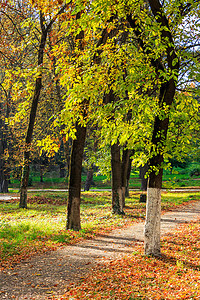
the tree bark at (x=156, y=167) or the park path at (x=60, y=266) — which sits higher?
the tree bark at (x=156, y=167)

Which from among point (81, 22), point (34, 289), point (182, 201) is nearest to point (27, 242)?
point (34, 289)

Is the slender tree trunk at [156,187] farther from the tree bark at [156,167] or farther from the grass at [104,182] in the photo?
the grass at [104,182]

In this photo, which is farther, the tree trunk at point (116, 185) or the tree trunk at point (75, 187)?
the tree trunk at point (116, 185)

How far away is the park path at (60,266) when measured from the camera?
5852mm

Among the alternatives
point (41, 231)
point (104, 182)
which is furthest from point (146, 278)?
point (104, 182)

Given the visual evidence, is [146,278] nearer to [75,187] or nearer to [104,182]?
[75,187]

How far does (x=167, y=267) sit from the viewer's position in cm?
707

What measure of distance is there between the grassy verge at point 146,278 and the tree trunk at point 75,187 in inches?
116

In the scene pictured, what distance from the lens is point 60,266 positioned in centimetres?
732

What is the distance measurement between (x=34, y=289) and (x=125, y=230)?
6444 millimetres

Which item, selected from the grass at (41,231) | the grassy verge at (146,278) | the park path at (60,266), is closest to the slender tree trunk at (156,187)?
the grassy verge at (146,278)

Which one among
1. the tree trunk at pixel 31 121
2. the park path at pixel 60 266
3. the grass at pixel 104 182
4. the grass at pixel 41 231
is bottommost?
the park path at pixel 60 266

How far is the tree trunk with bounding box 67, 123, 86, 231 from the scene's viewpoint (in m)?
10.9

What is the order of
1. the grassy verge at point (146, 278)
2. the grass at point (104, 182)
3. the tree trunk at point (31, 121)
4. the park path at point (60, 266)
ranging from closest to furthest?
1. the grassy verge at point (146, 278)
2. the park path at point (60, 266)
3. the tree trunk at point (31, 121)
4. the grass at point (104, 182)
